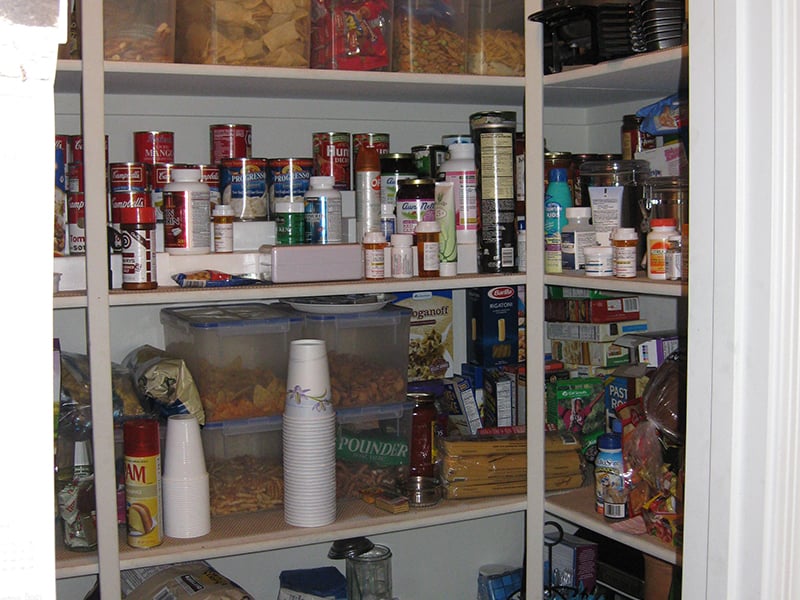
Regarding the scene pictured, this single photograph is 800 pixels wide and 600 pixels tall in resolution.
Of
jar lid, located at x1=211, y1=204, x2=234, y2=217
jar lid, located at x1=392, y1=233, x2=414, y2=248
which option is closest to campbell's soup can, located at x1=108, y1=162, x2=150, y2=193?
jar lid, located at x1=211, y1=204, x2=234, y2=217

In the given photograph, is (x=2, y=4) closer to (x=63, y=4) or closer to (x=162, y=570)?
(x=63, y=4)

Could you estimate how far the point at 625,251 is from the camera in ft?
4.87

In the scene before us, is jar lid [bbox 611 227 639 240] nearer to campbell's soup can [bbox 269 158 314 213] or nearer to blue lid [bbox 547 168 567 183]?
blue lid [bbox 547 168 567 183]

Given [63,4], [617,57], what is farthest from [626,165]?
[63,4]

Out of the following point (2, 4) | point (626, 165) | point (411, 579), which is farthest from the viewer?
point (411, 579)

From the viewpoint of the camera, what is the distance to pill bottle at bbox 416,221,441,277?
1606 mm

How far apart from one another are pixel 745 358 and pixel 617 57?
0.96 metres

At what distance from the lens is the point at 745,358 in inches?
25.5

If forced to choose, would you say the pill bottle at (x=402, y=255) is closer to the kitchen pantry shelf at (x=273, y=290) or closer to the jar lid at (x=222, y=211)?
the kitchen pantry shelf at (x=273, y=290)

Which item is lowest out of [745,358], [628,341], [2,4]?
[628,341]

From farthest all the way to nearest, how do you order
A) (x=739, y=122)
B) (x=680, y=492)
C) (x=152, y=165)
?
1. (x=152, y=165)
2. (x=680, y=492)
3. (x=739, y=122)

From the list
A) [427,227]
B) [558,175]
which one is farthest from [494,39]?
[427,227]

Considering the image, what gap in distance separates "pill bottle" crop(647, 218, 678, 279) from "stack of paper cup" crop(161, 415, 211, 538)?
87 cm

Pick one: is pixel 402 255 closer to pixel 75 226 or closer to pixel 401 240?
pixel 401 240
